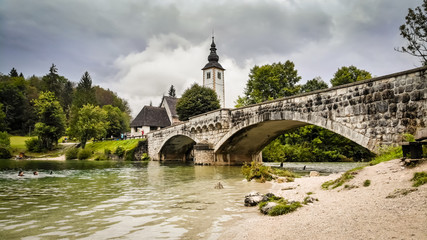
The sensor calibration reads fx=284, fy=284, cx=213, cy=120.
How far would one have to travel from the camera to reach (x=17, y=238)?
4559mm

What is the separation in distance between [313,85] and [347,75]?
6.37 meters

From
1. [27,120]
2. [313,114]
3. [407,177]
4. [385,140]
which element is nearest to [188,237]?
[407,177]

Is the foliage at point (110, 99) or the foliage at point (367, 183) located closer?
the foliage at point (367, 183)

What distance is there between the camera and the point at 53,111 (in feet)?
176

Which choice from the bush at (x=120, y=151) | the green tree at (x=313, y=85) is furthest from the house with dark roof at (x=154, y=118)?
the green tree at (x=313, y=85)

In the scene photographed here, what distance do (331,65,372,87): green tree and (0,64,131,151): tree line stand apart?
42.8 m

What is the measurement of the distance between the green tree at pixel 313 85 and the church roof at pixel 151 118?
30.9 meters

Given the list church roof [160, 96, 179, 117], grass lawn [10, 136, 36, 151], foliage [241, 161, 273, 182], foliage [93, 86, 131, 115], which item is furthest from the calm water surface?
foliage [93, 86, 131, 115]

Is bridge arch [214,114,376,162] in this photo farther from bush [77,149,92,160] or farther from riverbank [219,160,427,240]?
bush [77,149,92,160]

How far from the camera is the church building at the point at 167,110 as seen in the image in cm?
6028

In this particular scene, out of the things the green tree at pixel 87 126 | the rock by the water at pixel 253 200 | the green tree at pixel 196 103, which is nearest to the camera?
the rock by the water at pixel 253 200

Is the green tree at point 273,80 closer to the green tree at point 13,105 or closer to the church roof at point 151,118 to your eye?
the church roof at point 151,118

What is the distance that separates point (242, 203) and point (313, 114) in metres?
9.33

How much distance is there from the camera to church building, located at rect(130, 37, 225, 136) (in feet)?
198
